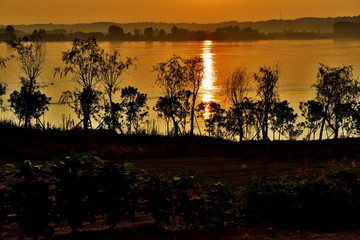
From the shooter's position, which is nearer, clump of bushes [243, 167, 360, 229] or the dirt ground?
the dirt ground

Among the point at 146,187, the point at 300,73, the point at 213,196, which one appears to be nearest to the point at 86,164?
the point at 146,187

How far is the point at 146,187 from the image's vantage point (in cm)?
608

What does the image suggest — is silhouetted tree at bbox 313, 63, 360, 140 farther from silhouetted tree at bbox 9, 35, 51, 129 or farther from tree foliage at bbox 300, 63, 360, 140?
silhouetted tree at bbox 9, 35, 51, 129

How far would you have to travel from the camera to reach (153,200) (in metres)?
6.04

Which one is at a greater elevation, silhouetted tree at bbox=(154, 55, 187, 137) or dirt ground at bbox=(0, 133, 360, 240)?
silhouetted tree at bbox=(154, 55, 187, 137)

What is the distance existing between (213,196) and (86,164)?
1.90 meters

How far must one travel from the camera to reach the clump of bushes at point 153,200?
5.53 metres

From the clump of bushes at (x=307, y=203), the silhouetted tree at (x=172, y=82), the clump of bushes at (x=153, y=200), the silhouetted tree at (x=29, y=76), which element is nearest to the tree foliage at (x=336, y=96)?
the silhouetted tree at (x=172, y=82)

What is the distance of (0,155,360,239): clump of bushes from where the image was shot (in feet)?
18.1

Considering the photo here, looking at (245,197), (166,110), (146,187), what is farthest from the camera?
(166,110)

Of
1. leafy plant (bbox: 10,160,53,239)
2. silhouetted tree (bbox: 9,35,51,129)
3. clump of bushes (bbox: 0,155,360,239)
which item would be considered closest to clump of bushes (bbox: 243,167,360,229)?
clump of bushes (bbox: 0,155,360,239)

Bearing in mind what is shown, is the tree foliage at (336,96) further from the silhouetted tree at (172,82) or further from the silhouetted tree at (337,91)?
the silhouetted tree at (172,82)

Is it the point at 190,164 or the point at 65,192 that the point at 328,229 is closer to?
the point at 65,192

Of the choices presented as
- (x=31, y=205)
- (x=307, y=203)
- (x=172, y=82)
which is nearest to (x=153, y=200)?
(x=31, y=205)
